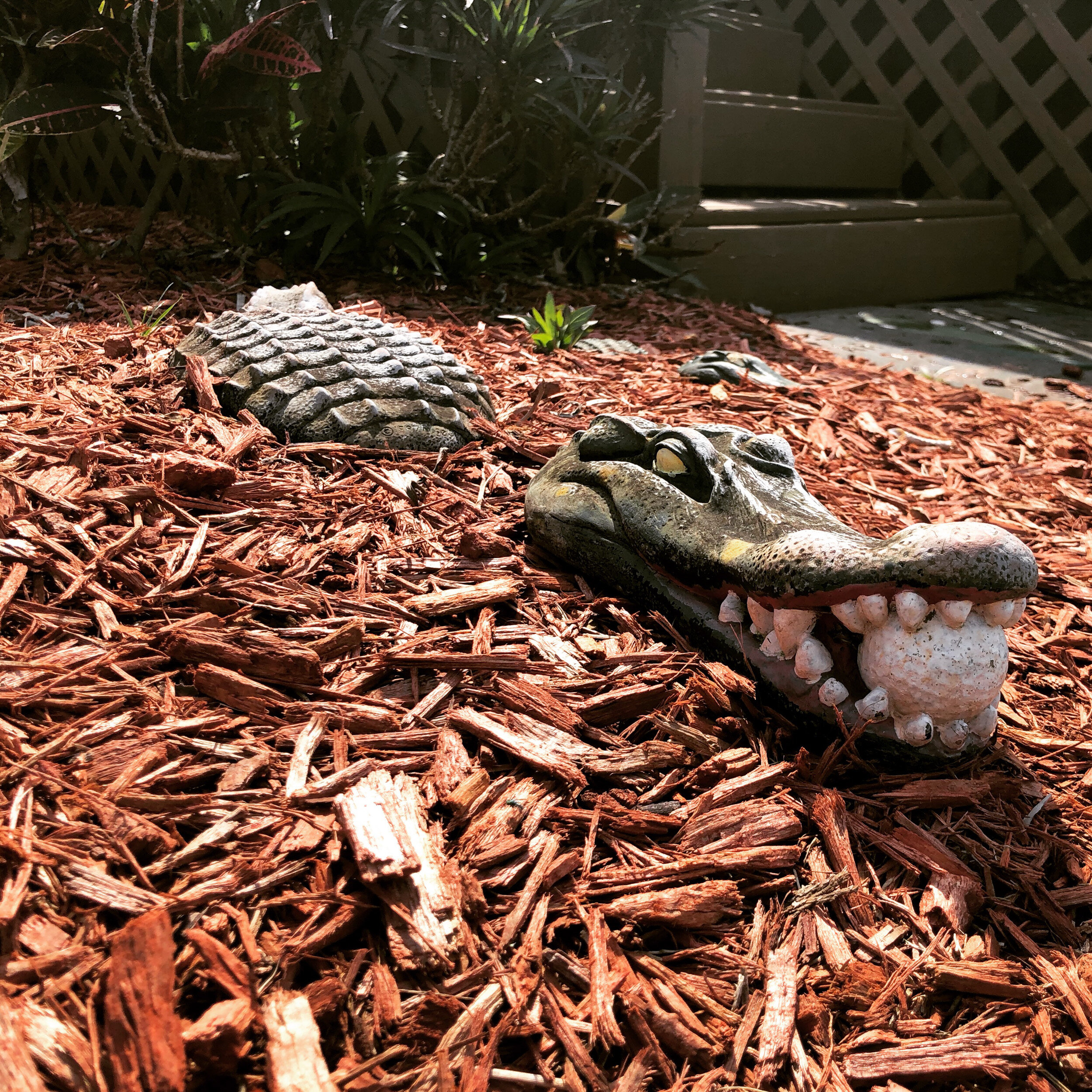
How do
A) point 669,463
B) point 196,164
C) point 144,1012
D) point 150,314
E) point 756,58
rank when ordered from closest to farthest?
point 144,1012 < point 669,463 < point 150,314 < point 196,164 < point 756,58

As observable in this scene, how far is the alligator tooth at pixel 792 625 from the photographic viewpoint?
1.42 m

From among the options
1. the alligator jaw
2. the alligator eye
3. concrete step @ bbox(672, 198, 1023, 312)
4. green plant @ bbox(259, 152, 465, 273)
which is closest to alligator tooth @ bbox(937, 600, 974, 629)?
the alligator jaw

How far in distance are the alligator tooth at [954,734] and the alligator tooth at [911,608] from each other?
0.20 metres

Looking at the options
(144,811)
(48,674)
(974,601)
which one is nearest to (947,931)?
(974,601)

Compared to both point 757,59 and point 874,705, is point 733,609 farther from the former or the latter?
point 757,59

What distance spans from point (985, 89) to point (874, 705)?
6.64m

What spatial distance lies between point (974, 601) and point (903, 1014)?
528 mm

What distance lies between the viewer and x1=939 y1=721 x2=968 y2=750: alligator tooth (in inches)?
55.7

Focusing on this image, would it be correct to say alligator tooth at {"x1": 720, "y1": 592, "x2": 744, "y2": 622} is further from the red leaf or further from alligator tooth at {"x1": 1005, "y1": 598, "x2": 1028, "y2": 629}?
the red leaf

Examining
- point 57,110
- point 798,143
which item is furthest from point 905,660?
point 798,143

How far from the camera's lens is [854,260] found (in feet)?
18.9

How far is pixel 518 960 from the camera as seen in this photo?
3.54ft

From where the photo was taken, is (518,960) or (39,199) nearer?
(518,960)

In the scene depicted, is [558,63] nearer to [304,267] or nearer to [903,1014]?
[304,267]
